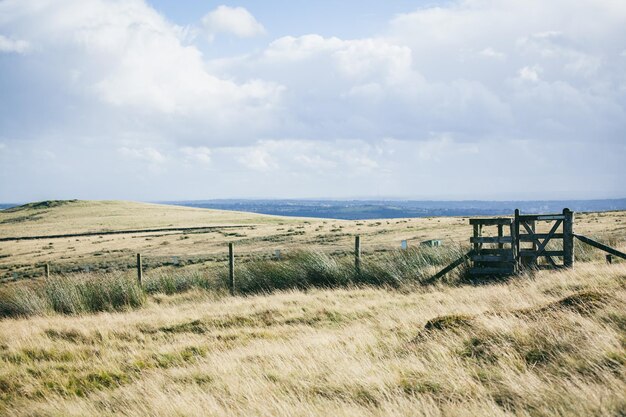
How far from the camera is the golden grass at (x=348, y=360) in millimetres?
5512

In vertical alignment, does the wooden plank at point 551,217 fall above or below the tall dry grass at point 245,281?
above

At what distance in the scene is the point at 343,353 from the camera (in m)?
7.77

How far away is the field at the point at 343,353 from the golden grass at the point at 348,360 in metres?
0.02

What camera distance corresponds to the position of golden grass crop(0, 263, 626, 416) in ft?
18.1

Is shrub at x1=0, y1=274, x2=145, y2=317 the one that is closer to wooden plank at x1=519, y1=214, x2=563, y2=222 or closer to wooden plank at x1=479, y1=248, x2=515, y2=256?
wooden plank at x1=479, y1=248, x2=515, y2=256

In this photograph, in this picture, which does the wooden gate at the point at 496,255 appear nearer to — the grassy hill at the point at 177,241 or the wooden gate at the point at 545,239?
the wooden gate at the point at 545,239

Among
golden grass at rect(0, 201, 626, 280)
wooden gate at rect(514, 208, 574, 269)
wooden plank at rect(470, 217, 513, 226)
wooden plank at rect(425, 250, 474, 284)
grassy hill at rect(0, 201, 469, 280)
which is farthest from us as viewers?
grassy hill at rect(0, 201, 469, 280)

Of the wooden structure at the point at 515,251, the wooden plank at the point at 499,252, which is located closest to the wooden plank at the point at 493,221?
the wooden structure at the point at 515,251

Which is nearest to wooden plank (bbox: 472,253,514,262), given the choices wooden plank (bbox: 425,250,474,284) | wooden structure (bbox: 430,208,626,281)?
wooden structure (bbox: 430,208,626,281)

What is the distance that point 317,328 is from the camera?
10.9 metres

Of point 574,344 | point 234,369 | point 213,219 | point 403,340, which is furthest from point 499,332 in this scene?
point 213,219

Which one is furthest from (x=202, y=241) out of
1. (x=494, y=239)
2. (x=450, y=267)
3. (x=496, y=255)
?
(x=494, y=239)

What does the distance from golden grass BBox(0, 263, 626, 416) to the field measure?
2 cm

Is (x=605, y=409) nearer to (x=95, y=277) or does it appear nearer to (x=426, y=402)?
(x=426, y=402)
